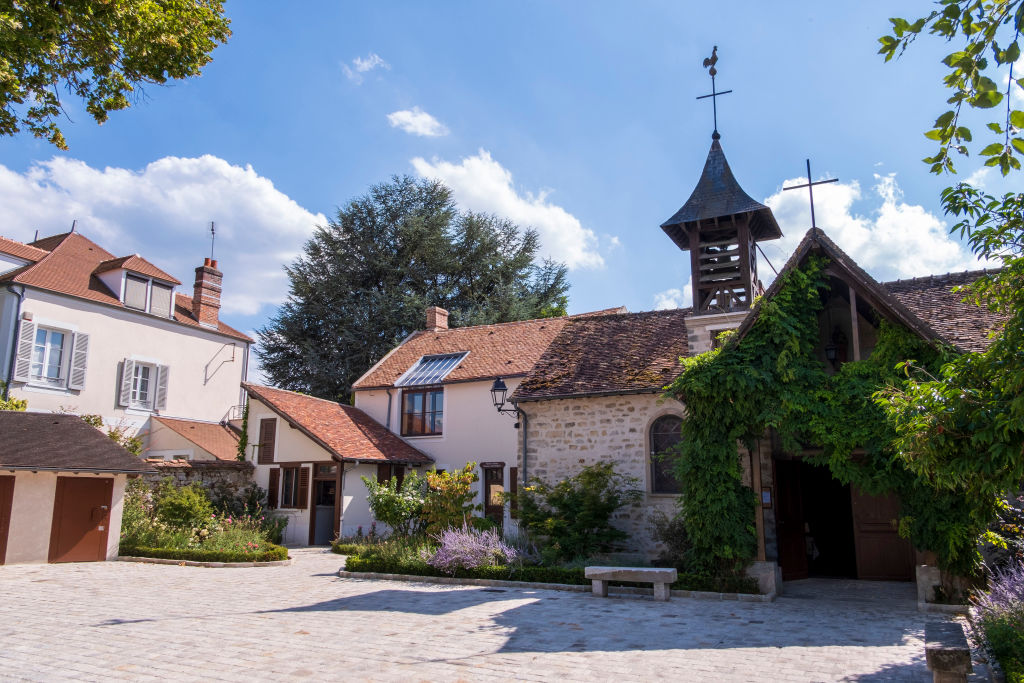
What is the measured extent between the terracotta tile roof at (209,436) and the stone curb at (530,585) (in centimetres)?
1049

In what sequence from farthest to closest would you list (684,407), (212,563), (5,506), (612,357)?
(612,357) → (212,563) → (5,506) → (684,407)

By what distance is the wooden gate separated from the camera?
13.3 meters

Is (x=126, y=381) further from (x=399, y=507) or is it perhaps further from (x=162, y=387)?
(x=399, y=507)

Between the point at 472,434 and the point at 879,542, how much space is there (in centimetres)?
1227

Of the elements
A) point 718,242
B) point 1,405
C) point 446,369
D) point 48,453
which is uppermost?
point 718,242

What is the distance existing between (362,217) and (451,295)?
5.85 meters

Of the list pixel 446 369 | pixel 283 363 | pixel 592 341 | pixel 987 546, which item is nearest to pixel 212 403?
pixel 283 363

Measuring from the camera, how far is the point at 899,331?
10672 millimetres

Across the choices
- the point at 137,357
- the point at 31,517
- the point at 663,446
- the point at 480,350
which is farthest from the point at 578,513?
the point at 137,357

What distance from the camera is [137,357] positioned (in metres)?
23.2

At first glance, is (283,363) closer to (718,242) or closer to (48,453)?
(48,453)

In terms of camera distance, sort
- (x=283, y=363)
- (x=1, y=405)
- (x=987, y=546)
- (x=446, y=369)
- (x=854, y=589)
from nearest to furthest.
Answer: (x=987, y=546), (x=854, y=589), (x=1, y=405), (x=446, y=369), (x=283, y=363)

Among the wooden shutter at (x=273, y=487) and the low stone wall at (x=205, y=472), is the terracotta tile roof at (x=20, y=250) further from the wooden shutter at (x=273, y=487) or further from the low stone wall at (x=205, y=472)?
the wooden shutter at (x=273, y=487)

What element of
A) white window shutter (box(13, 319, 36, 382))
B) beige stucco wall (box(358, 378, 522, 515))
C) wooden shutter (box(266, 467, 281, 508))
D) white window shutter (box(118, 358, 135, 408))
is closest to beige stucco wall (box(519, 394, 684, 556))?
beige stucco wall (box(358, 378, 522, 515))
